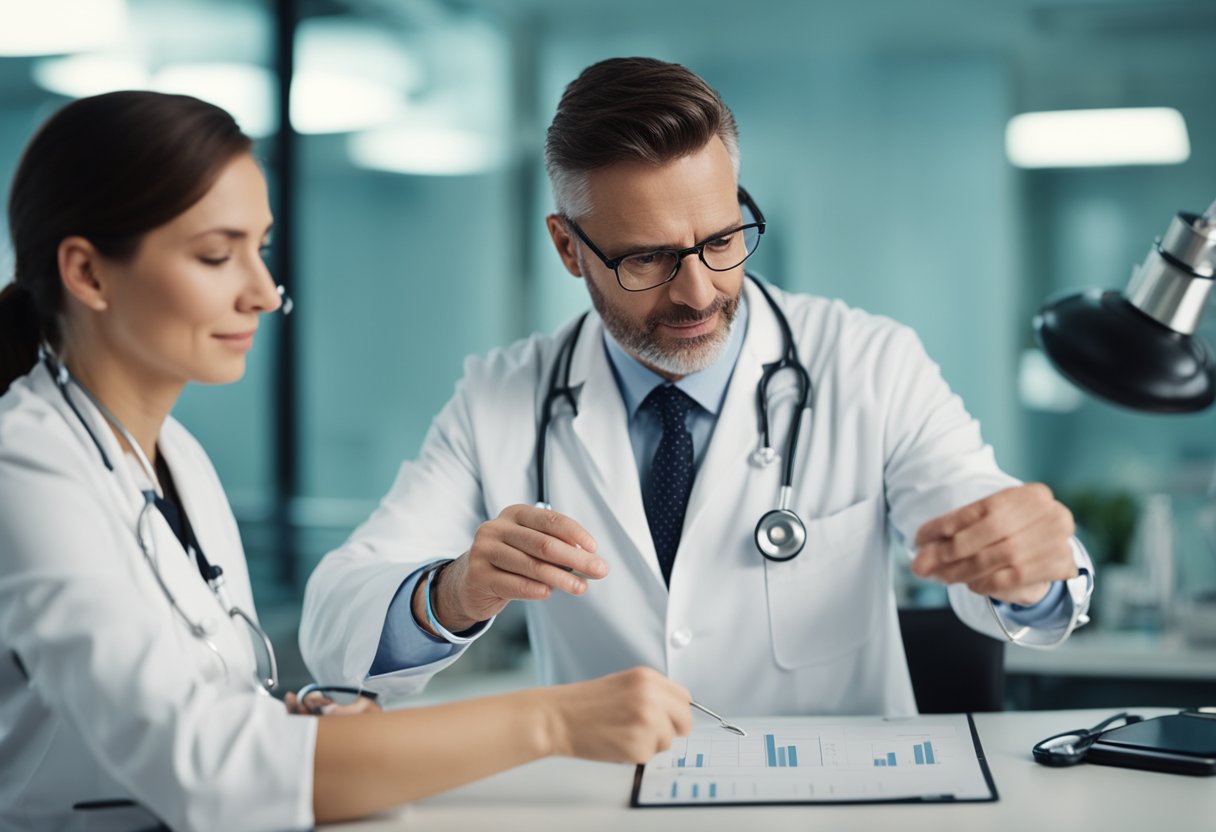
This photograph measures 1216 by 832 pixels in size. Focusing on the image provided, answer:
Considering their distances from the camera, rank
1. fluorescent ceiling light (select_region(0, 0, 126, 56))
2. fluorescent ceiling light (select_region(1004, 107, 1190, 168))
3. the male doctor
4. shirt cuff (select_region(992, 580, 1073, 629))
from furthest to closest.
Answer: fluorescent ceiling light (select_region(1004, 107, 1190, 168))
fluorescent ceiling light (select_region(0, 0, 126, 56))
the male doctor
shirt cuff (select_region(992, 580, 1073, 629))

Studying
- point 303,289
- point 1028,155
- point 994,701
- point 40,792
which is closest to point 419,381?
point 303,289

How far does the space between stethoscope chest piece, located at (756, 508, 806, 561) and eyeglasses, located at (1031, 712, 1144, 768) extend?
16.4 inches

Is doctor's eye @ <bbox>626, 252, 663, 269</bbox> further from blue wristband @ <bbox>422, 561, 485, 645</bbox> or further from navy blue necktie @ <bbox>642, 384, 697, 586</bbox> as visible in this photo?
blue wristband @ <bbox>422, 561, 485, 645</bbox>

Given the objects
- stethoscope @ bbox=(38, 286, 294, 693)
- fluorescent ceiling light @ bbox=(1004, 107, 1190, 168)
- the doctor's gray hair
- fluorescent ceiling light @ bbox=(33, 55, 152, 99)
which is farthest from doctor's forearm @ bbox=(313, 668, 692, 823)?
fluorescent ceiling light @ bbox=(1004, 107, 1190, 168)

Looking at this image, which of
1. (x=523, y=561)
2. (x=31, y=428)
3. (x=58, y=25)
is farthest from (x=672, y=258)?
(x=58, y=25)

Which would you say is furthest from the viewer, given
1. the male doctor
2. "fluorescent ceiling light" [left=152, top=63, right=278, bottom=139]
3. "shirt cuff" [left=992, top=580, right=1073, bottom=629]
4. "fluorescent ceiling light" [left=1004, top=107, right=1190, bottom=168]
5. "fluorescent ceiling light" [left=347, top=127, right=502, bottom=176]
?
"fluorescent ceiling light" [left=347, top=127, right=502, bottom=176]

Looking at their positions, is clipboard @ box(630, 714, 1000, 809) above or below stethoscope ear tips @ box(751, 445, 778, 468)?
below

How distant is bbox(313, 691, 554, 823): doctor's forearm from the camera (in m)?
1.00

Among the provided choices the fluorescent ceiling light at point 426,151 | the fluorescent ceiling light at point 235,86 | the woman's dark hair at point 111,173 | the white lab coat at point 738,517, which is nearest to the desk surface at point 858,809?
the white lab coat at point 738,517

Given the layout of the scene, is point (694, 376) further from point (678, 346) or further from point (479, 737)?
point (479, 737)

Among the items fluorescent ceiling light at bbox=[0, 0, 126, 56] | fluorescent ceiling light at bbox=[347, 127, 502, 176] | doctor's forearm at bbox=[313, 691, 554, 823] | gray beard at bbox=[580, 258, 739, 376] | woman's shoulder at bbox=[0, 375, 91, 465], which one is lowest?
doctor's forearm at bbox=[313, 691, 554, 823]

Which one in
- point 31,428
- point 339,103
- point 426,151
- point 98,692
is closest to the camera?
point 98,692

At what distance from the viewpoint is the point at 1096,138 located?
160 inches

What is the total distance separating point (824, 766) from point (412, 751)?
0.43 m
